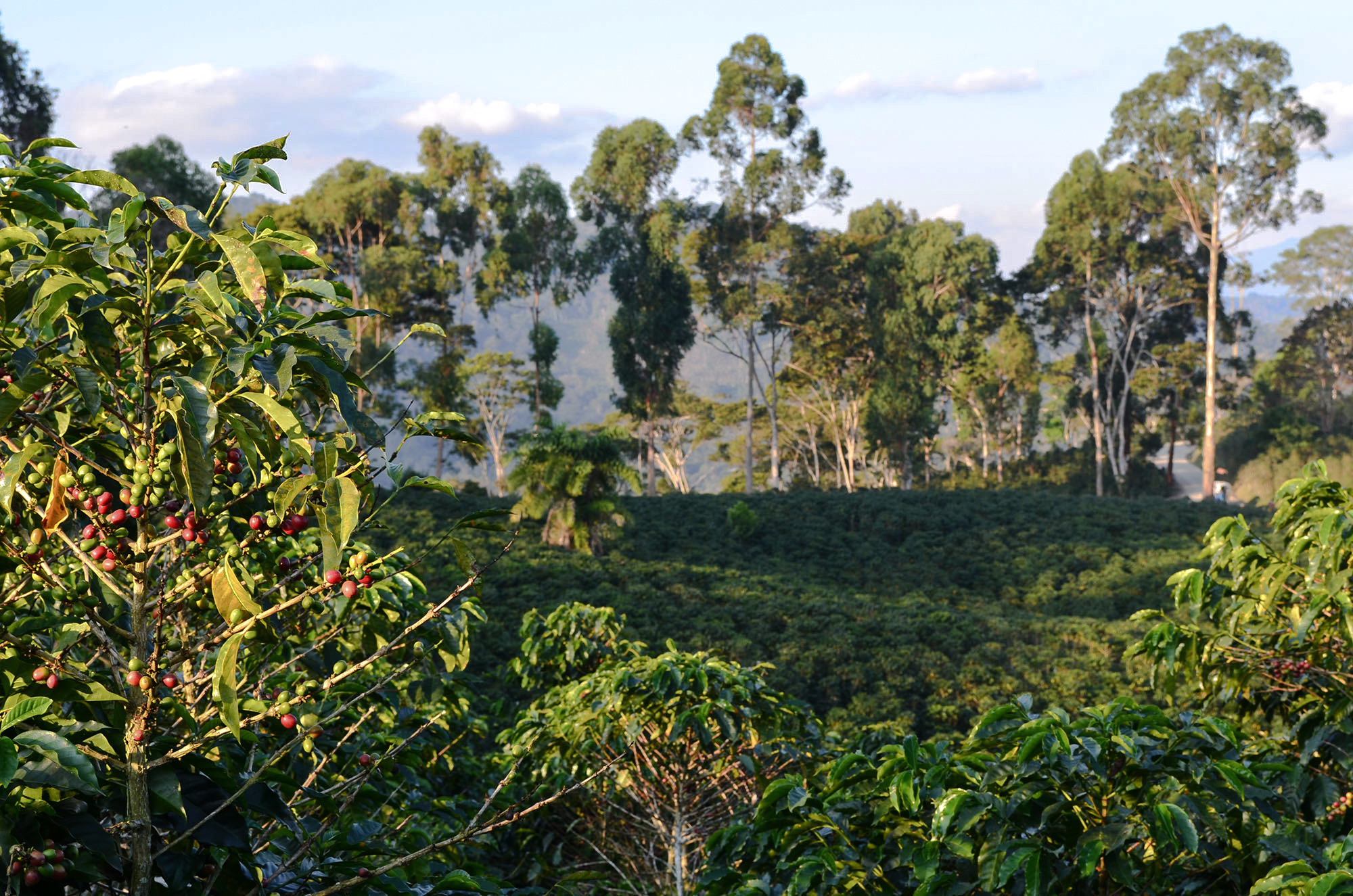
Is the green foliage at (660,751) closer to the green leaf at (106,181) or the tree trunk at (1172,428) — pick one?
the green leaf at (106,181)

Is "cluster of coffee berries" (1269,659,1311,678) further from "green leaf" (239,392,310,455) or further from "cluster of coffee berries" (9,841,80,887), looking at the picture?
"cluster of coffee berries" (9,841,80,887)

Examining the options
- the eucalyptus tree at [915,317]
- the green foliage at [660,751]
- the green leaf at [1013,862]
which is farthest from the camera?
the eucalyptus tree at [915,317]

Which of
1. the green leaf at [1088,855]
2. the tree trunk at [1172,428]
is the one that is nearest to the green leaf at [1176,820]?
the green leaf at [1088,855]

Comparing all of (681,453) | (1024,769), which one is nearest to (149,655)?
(1024,769)

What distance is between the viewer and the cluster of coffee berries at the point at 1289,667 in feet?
11.0

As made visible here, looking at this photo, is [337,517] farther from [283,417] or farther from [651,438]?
[651,438]

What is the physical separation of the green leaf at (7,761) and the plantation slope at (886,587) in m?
6.25

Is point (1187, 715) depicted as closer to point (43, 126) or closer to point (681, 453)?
point (43, 126)

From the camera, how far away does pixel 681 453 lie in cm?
3294

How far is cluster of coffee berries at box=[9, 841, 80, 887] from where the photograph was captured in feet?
4.33

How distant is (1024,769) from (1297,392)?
3653 cm

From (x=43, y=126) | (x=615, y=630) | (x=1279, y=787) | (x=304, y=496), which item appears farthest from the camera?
(x=43, y=126)

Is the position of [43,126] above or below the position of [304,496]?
above

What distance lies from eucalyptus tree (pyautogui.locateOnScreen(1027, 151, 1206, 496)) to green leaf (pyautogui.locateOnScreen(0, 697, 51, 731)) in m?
28.4
